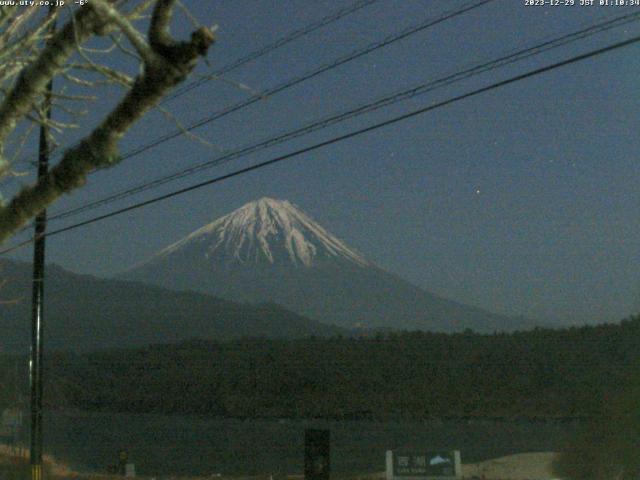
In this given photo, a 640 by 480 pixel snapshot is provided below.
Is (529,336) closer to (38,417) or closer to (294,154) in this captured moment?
(38,417)

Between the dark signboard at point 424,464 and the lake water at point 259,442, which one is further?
the lake water at point 259,442

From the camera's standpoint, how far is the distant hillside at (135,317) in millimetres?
124438

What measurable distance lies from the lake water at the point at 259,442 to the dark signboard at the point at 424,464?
619 inches

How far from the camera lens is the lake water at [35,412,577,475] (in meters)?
41.8

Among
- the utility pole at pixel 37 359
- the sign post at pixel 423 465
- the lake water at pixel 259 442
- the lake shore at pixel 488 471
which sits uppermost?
the utility pole at pixel 37 359

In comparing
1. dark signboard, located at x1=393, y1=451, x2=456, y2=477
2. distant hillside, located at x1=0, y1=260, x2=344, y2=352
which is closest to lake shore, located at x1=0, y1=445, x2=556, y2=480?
dark signboard, located at x1=393, y1=451, x2=456, y2=477

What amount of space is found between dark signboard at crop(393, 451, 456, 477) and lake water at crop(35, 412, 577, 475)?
51.6 ft

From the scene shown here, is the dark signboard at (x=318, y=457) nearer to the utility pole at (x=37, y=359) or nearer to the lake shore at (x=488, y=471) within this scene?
the utility pole at (x=37, y=359)

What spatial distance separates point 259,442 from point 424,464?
1397 inches

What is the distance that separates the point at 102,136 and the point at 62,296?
14840cm

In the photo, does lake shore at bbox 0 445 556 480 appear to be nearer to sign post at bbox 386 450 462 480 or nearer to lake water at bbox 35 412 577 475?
lake water at bbox 35 412 577 475

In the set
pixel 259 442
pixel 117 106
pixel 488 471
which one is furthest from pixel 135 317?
pixel 117 106

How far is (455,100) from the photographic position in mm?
10453

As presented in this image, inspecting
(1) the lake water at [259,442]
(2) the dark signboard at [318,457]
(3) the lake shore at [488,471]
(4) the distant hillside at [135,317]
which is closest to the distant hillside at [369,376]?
(1) the lake water at [259,442]
